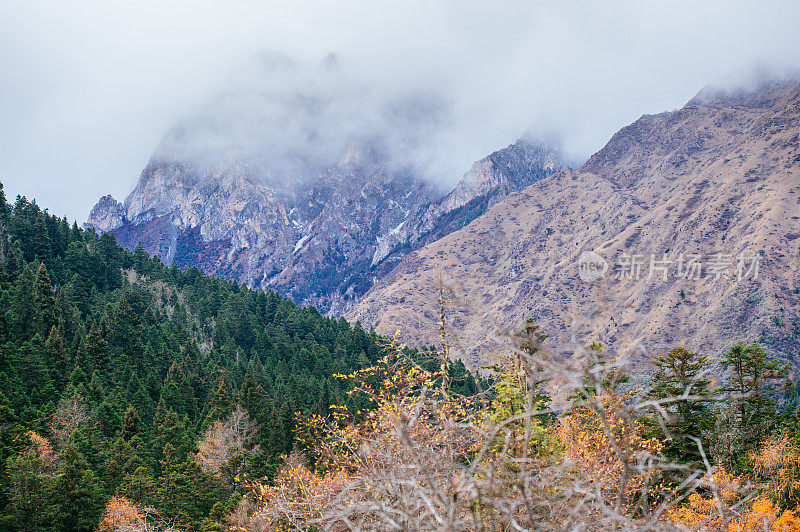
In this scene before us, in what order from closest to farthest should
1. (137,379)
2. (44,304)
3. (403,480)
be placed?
(403,480)
(137,379)
(44,304)

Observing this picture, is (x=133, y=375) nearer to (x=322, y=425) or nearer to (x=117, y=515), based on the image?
(x=117, y=515)

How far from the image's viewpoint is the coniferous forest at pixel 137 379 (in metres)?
36.2

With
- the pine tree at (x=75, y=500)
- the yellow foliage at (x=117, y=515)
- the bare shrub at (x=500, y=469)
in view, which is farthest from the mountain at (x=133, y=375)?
the bare shrub at (x=500, y=469)

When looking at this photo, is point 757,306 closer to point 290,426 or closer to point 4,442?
point 290,426

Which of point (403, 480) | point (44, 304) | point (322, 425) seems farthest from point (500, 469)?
point (44, 304)

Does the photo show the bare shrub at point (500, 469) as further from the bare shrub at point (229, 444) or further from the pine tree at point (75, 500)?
the pine tree at point (75, 500)

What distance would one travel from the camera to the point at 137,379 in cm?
6569

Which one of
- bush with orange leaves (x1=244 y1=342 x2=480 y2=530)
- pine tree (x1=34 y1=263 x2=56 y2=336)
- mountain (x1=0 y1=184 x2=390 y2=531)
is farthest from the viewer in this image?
pine tree (x1=34 y1=263 x2=56 y2=336)

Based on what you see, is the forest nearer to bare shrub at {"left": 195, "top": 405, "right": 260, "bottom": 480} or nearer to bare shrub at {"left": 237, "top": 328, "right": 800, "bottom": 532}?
bare shrub at {"left": 237, "top": 328, "right": 800, "bottom": 532}

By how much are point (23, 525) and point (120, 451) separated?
1246cm

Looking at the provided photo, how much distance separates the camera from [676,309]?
18900 cm

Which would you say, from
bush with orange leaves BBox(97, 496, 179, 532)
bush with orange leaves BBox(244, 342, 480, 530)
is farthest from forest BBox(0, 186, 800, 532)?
bush with orange leaves BBox(97, 496, 179, 532)

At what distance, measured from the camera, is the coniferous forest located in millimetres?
36156

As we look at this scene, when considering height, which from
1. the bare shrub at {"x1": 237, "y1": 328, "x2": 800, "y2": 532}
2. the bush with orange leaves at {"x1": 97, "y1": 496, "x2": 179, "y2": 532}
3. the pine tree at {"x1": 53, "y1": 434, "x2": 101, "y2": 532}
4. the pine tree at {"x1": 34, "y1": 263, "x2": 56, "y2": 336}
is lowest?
the bare shrub at {"x1": 237, "y1": 328, "x2": 800, "y2": 532}
